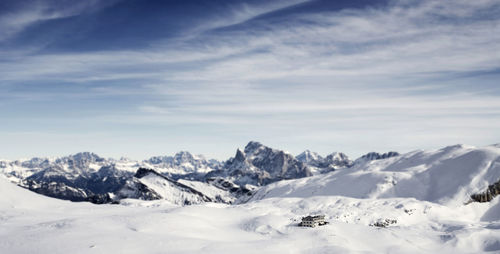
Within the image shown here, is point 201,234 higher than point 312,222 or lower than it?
higher

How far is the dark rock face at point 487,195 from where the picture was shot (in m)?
149

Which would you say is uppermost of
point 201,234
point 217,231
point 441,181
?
point 201,234

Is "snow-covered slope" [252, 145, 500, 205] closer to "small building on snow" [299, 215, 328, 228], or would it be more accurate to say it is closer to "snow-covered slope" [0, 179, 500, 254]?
"snow-covered slope" [0, 179, 500, 254]

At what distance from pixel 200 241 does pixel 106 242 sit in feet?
48.6

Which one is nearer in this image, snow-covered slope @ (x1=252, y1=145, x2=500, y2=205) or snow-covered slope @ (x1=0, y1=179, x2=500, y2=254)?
snow-covered slope @ (x1=0, y1=179, x2=500, y2=254)

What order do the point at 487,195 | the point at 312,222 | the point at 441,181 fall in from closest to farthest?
1. the point at 312,222
2. the point at 487,195
3. the point at 441,181

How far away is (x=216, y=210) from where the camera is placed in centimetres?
9869

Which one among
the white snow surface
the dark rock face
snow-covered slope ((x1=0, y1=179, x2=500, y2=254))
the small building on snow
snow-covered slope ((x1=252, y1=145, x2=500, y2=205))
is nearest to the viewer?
snow-covered slope ((x1=0, y1=179, x2=500, y2=254))

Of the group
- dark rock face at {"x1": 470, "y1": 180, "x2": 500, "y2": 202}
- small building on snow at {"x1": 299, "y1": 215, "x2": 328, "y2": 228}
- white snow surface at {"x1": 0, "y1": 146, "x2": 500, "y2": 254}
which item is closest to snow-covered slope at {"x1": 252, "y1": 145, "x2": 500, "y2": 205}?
dark rock face at {"x1": 470, "y1": 180, "x2": 500, "y2": 202}

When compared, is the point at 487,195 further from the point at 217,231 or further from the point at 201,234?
the point at 201,234

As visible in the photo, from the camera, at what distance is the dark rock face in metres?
149

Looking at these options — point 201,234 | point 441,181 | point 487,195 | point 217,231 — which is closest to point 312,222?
point 217,231

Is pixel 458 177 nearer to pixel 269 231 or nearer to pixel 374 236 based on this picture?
pixel 374 236

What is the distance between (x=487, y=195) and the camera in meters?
150
